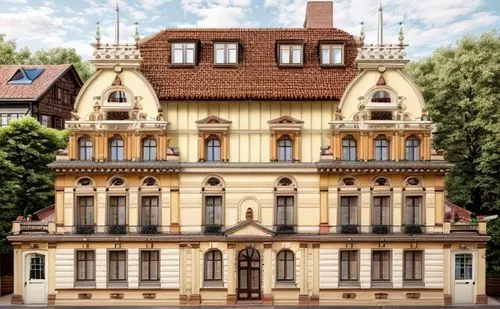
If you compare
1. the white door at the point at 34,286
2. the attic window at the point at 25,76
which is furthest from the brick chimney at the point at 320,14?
the attic window at the point at 25,76

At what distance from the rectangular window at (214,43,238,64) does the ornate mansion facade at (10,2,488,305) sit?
2600mm

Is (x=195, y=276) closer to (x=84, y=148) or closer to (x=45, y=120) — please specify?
(x=84, y=148)

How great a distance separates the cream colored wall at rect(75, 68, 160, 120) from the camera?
3058cm

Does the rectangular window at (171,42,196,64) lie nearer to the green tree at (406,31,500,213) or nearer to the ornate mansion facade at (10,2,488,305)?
the ornate mansion facade at (10,2,488,305)

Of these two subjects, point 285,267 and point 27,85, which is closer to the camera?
point 285,267

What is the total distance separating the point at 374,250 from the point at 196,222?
1263cm

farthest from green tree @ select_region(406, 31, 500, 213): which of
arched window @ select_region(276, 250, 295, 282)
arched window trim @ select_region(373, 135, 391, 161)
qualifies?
arched window @ select_region(276, 250, 295, 282)

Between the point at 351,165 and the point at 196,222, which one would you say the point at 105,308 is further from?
the point at 351,165

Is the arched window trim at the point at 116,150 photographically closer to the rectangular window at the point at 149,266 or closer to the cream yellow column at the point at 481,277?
the rectangular window at the point at 149,266

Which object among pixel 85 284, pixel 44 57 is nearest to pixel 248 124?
pixel 85 284

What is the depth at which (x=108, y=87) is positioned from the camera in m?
30.7

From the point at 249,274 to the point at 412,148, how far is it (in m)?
14.5

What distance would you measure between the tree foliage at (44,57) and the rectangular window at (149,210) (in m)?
45.6

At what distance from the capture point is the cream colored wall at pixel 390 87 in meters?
30.8
